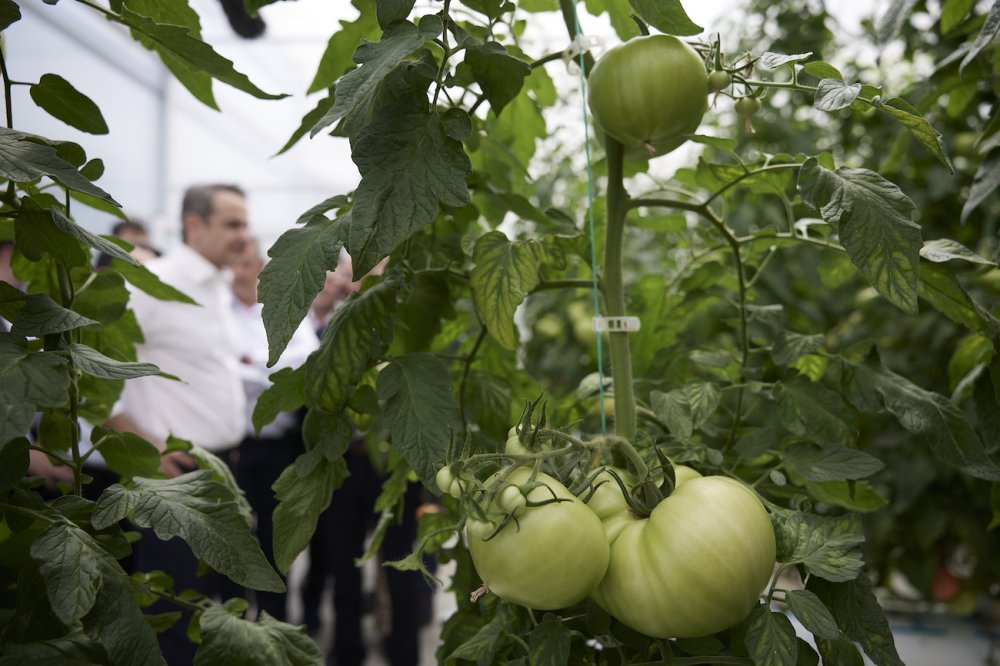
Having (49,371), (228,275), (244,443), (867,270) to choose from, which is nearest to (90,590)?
(49,371)

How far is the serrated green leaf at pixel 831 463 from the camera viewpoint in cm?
59

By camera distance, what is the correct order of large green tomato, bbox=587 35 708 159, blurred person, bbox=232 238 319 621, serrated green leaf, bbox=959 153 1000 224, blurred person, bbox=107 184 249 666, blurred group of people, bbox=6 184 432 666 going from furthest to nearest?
blurred person, bbox=232 238 319 621 < blurred group of people, bbox=6 184 432 666 < blurred person, bbox=107 184 249 666 < serrated green leaf, bbox=959 153 1000 224 < large green tomato, bbox=587 35 708 159

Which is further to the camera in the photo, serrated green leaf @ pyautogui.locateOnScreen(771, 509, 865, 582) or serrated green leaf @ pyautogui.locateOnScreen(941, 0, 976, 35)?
serrated green leaf @ pyautogui.locateOnScreen(941, 0, 976, 35)

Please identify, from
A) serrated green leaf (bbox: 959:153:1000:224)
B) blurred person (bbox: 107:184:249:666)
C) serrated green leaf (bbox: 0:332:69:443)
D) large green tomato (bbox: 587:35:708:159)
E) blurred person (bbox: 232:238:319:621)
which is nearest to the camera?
serrated green leaf (bbox: 0:332:69:443)

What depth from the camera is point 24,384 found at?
43 cm

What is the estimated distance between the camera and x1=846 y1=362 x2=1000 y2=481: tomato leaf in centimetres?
64

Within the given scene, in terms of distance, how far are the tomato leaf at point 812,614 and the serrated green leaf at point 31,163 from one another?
0.49m

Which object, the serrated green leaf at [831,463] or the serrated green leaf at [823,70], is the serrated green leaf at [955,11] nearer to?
the serrated green leaf at [823,70]

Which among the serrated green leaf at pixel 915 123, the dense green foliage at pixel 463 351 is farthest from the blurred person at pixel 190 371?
the serrated green leaf at pixel 915 123

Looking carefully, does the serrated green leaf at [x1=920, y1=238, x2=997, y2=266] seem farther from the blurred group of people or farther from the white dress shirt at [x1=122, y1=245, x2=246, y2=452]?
the white dress shirt at [x1=122, y1=245, x2=246, y2=452]

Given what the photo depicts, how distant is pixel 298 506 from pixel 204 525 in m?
0.08

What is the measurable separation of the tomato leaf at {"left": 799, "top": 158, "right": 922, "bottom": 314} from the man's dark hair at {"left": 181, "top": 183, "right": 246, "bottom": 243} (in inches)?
89.4

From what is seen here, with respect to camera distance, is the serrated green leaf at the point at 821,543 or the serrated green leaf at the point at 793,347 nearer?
the serrated green leaf at the point at 821,543

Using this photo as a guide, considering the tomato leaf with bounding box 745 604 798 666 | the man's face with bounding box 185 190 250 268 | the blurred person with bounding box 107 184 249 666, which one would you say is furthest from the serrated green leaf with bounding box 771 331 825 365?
the man's face with bounding box 185 190 250 268
